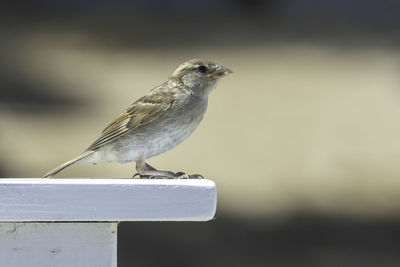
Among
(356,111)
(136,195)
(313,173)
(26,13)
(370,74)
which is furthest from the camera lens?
(26,13)

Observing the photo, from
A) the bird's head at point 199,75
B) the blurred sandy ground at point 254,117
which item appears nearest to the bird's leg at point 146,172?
the bird's head at point 199,75

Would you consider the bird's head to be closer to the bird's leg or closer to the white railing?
the bird's leg

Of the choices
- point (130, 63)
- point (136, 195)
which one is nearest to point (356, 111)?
point (130, 63)

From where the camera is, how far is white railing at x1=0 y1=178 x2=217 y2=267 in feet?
5.76

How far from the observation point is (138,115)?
2711mm

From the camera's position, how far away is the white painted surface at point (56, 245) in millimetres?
1837

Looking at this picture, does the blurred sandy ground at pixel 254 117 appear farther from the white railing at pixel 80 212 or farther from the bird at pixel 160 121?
the white railing at pixel 80 212

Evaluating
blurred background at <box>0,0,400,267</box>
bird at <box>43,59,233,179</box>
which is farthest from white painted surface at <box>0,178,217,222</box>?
blurred background at <box>0,0,400,267</box>

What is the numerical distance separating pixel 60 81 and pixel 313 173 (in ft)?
10.2

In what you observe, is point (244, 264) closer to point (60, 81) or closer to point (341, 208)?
point (341, 208)

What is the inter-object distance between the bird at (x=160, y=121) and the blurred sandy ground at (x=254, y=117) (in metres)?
4.11

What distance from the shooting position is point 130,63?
10023mm

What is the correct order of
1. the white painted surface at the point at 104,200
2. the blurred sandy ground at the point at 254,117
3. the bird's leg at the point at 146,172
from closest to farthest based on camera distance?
the white painted surface at the point at 104,200, the bird's leg at the point at 146,172, the blurred sandy ground at the point at 254,117

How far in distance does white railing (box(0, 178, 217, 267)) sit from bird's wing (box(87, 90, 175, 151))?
87 cm
